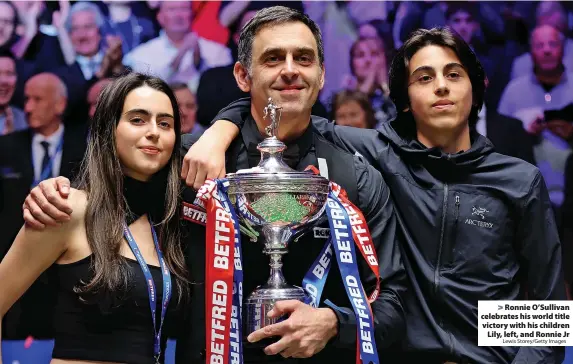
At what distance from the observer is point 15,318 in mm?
3344

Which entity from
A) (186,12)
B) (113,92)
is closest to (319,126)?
(113,92)

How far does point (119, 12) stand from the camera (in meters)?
3.72

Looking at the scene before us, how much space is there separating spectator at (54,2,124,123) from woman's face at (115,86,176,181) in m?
1.53

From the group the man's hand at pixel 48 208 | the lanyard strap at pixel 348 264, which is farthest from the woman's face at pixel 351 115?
the man's hand at pixel 48 208

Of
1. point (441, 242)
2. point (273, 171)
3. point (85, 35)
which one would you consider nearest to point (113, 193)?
point (273, 171)

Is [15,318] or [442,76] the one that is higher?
[442,76]

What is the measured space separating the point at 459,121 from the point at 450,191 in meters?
0.22

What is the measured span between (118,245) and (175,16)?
6.11 ft

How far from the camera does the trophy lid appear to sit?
1.90 metres

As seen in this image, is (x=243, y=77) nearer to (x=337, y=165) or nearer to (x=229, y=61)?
(x=337, y=165)

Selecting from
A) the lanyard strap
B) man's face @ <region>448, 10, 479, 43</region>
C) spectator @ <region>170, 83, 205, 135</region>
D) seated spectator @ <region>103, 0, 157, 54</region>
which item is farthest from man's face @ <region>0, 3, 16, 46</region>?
the lanyard strap

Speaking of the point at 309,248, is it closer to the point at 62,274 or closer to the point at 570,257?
the point at 62,274

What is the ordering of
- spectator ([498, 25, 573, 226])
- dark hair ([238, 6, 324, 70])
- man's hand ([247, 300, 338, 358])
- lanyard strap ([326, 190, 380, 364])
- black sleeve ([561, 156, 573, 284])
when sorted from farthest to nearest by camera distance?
spectator ([498, 25, 573, 226]) < black sleeve ([561, 156, 573, 284]) < dark hair ([238, 6, 324, 70]) < lanyard strap ([326, 190, 380, 364]) < man's hand ([247, 300, 338, 358])

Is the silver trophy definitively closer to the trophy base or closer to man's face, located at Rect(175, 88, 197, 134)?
the trophy base
